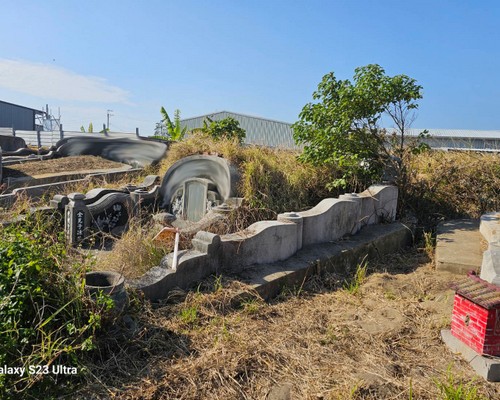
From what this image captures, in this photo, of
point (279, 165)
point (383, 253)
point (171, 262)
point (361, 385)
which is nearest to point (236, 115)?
point (279, 165)

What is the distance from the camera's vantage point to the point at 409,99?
24.5 feet

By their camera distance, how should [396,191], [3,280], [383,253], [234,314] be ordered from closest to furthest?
[3,280] → [234,314] → [383,253] → [396,191]

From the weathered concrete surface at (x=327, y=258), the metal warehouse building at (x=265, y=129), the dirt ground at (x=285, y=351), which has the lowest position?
the dirt ground at (x=285, y=351)

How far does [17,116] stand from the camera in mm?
39938

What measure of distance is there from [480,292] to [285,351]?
65.3 inches

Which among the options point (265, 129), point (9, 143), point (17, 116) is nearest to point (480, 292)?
point (265, 129)

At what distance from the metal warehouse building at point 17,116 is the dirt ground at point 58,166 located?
27.1m

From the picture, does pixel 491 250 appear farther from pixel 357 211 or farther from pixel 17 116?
pixel 17 116

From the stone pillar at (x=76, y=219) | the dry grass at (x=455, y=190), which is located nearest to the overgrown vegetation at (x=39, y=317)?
the stone pillar at (x=76, y=219)

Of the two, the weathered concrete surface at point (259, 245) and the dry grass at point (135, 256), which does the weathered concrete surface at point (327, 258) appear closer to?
the weathered concrete surface at point (259, 245)

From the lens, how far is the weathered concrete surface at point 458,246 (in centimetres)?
527

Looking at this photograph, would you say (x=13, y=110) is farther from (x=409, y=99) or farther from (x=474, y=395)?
(x=474, y=395)

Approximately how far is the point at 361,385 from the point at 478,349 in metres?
1.07

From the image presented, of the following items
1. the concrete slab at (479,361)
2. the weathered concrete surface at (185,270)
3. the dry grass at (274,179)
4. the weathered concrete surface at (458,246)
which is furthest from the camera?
the dry grass at (274,179)
